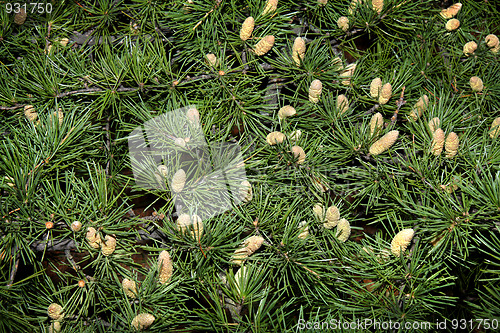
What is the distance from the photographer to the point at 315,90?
37 centimetres

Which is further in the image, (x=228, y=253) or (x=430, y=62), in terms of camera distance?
(x=430, y=62)

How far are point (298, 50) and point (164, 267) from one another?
9.6 inches

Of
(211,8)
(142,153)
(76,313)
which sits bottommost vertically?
(76,313)

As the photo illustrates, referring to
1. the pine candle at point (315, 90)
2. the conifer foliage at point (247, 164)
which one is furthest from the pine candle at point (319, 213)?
the pine candle at point (315, 90)

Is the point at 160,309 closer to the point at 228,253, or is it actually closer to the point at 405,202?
the point at 228,253

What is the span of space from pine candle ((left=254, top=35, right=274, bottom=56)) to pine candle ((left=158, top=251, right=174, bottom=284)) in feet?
0.71

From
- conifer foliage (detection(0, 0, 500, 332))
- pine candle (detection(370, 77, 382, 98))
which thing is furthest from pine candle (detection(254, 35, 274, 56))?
pine candle (detection(370, 77, 382, 98))

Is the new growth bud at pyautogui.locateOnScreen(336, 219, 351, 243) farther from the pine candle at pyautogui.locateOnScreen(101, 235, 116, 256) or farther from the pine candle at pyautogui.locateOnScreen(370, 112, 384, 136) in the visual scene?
the pine candle at pyautogui.locateOnScreen(101, 235, 116, 256)

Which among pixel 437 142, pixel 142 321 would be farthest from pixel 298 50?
pixel 142 321

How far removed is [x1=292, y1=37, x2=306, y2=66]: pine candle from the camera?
1.22 ft

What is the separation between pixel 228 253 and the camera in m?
0.32

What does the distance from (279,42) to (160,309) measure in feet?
0.95

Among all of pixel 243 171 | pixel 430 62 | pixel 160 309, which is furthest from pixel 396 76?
pixel 160 309

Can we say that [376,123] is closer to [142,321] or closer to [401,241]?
[401,241]
